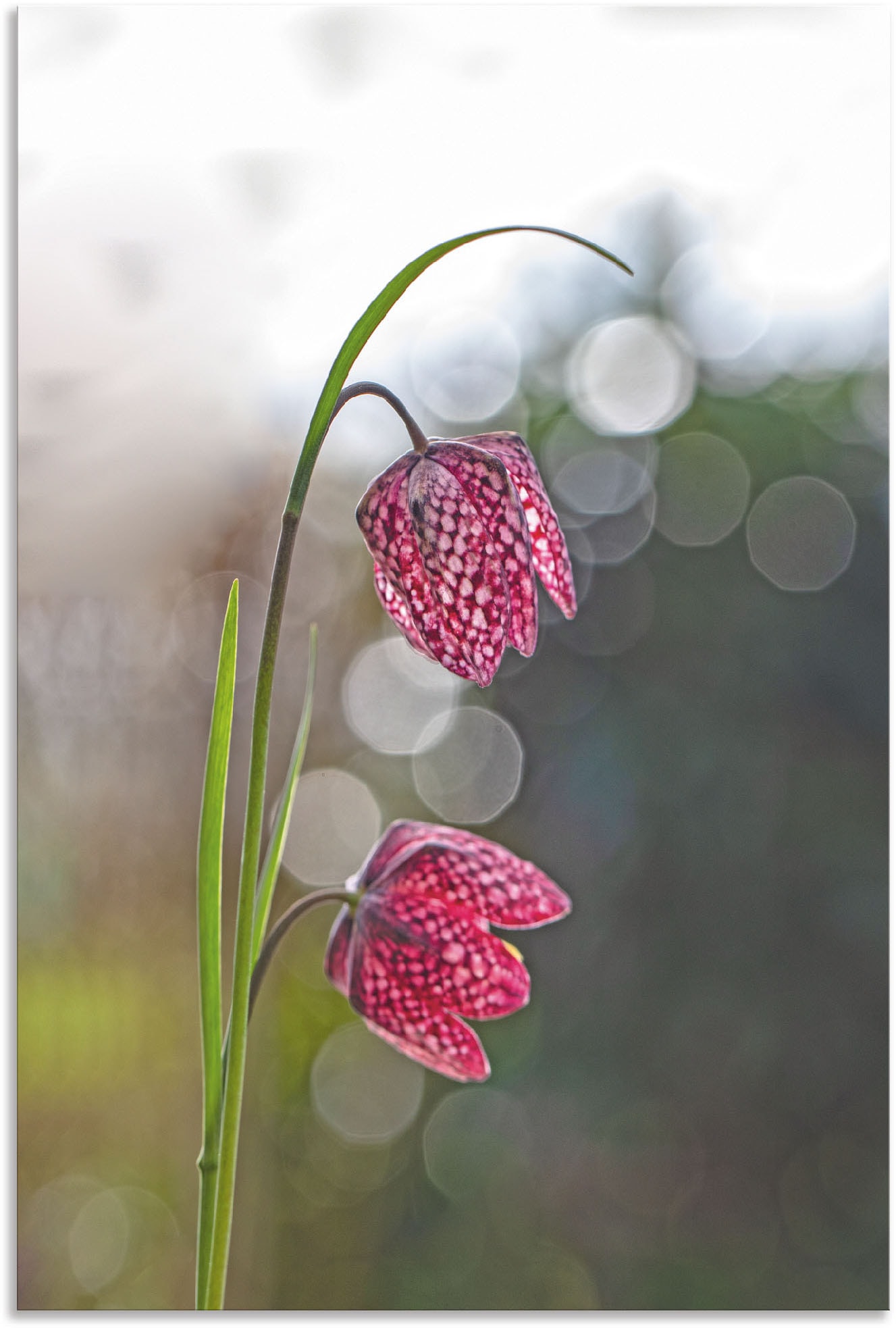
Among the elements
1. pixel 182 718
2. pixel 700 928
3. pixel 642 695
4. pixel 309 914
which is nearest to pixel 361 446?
pixel 182 718

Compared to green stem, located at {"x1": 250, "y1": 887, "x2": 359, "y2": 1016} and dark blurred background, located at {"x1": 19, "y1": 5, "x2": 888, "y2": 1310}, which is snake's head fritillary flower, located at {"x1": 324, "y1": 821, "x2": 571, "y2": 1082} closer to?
green stem, located at {"x1": 250, "y1": 887, "x2": 359, "y2": 1016}

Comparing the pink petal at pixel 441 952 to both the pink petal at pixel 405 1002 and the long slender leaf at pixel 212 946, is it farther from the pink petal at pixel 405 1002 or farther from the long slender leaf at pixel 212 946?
the long slender leaf at pixel 212 946

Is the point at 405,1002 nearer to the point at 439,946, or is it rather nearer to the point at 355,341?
the point at 439,946

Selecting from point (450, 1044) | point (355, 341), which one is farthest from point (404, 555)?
point (450, 1044)

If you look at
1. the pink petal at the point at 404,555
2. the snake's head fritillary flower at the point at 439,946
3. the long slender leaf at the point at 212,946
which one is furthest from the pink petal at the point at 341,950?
the pink petal at the point at 404,555

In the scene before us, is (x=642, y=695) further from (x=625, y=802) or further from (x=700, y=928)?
(x=700, y=928)
